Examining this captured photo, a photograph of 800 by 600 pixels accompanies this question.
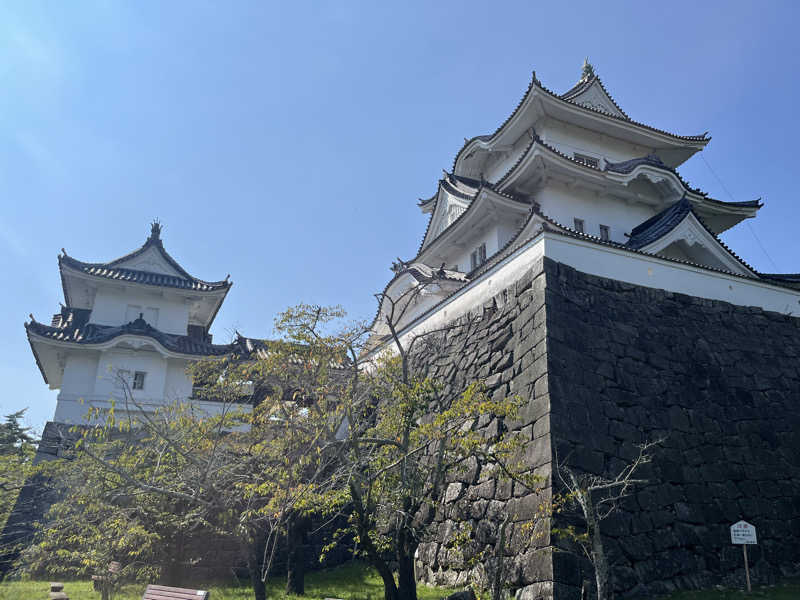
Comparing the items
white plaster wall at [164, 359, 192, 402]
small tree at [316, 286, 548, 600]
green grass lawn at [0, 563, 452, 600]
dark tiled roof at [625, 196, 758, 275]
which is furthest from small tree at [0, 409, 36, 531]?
dark tiled roof at [625, 196, 758, 275]

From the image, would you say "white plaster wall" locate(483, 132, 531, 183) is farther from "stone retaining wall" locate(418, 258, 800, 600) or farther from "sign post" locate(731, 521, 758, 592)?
"sign post" locate(731, 521, 758, 592)

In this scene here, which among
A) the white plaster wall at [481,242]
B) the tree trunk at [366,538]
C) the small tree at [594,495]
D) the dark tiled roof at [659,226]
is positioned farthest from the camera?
the white plaster wall at [481,242]

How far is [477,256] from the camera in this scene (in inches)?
558

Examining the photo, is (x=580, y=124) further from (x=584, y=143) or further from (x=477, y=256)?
(x=477, y=256)

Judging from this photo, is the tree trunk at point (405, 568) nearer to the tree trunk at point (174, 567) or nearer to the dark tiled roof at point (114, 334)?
the tree trunk at point (174, 567)

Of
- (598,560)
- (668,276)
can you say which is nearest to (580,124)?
(668,276)

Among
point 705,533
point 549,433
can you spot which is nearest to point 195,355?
point 549,433

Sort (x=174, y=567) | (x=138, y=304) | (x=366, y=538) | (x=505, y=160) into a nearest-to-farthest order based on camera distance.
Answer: (x=366, y=538)
(x=174, y=567)
(x=138, y=304)
(x=505, y=160)

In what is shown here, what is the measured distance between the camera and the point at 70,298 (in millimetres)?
15742

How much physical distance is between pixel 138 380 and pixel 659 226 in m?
12.4

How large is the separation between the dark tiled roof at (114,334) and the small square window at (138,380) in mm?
969

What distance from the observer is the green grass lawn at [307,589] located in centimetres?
786

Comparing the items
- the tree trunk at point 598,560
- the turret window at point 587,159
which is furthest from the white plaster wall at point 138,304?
the tree trunk at point 598,560

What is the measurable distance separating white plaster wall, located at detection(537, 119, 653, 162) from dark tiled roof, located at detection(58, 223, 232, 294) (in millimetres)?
9260
